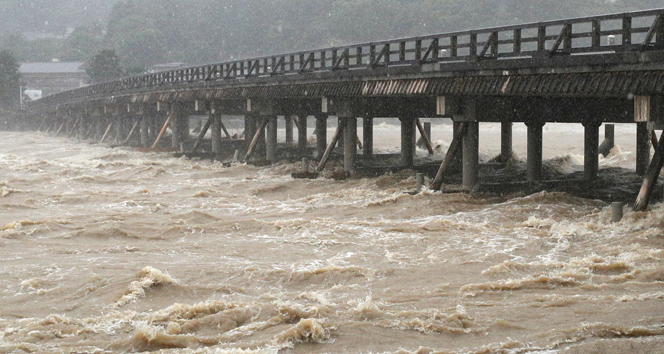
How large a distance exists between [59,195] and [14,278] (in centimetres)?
1013

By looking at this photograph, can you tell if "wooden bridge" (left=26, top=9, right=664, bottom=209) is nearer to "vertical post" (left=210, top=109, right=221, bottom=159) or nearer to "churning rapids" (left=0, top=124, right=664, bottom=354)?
"vertical post" (left=210, top=109, right=221, bottom=159)

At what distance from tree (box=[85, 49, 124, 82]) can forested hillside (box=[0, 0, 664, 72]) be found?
2762mm

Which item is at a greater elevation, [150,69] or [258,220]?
[150,69]

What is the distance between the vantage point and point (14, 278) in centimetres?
1168

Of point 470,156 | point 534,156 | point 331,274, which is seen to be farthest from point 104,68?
point 331,274

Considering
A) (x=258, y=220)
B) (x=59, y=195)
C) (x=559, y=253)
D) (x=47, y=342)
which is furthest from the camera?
(x=59, y=195)

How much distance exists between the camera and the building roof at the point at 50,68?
4220 inches

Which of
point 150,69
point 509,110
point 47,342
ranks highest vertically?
point 150,69

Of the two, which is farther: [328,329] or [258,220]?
[258,220]

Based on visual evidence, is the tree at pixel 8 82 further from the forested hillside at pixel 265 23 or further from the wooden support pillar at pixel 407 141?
the wooden support pillar at pixel 407 141

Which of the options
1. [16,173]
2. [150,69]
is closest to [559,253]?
[16,173]

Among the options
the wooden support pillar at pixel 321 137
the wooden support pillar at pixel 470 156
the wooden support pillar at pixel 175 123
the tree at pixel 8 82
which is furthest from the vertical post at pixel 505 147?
the tree at pixel 8 82

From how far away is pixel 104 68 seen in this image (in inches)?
3580

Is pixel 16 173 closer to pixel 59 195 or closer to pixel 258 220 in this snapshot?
pixel 59 195
